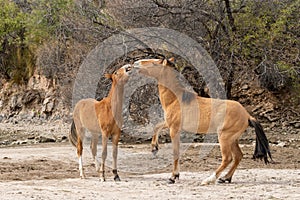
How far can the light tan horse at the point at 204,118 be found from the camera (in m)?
9.12

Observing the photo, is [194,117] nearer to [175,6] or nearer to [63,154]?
[63,154]

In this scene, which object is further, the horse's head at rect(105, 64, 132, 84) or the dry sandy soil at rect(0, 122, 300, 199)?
the horse's head at rect(105, 64, 132, 84)

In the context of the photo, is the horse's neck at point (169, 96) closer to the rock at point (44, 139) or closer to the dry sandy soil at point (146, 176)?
the dry sandy soil at point (146, 176)

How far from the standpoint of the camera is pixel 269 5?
17.5 meters

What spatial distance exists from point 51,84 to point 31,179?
62.4 feet

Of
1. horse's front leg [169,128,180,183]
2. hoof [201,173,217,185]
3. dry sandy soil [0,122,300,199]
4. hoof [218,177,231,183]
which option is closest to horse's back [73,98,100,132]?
dry sandy soil [0,122,300,199]

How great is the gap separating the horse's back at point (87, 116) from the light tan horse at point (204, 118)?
4.20 feet

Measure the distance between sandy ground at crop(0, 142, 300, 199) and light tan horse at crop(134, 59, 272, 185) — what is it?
482 mm

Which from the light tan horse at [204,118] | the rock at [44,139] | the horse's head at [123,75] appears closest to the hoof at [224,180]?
the light tan horse at [204,118]

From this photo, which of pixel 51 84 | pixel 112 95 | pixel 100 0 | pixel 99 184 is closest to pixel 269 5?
pixel 100 0

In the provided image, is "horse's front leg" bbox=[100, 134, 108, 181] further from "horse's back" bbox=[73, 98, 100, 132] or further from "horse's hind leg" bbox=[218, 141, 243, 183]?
"horse's hind leg" bbox=[218, 141, 243, 183]

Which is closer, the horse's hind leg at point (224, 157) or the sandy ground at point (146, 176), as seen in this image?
the sandy ground at point (146, 176)

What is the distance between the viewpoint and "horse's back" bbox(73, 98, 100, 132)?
33.7 feet

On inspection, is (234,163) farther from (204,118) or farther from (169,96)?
(169,96)
